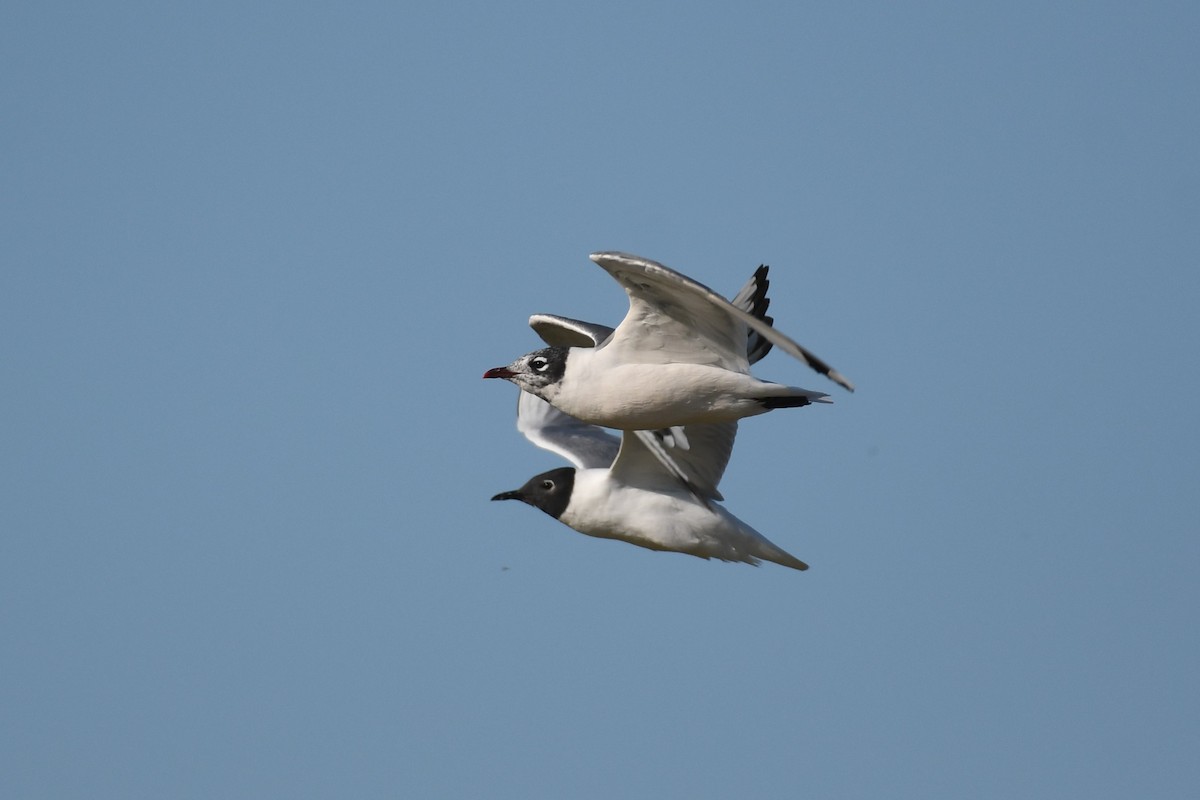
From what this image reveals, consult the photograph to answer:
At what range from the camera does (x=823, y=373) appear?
9047mm

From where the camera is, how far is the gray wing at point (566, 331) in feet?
42.0

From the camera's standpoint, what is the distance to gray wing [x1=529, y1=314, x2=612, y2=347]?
504 inches

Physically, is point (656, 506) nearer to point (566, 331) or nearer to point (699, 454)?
point (699, 454)

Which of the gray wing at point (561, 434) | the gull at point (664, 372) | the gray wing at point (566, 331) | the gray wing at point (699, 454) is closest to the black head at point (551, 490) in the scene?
the gray wing at point (561, 434)

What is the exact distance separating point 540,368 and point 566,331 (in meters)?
1.54

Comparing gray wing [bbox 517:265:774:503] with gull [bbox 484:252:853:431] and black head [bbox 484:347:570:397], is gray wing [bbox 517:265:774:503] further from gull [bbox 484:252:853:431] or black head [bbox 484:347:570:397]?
gull [bbox 484:252:853:431]

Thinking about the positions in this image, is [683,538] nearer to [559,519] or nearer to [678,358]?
[559,519]

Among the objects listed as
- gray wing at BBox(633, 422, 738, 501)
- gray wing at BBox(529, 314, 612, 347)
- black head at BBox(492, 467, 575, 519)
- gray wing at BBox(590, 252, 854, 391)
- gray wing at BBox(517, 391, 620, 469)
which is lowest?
black head at BBox(492, 467, 575, 519)

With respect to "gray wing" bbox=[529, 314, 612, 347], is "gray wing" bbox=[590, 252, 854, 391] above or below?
above

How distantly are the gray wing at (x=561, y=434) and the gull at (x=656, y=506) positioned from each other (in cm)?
55

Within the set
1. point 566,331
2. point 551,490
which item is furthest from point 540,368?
point 551,490

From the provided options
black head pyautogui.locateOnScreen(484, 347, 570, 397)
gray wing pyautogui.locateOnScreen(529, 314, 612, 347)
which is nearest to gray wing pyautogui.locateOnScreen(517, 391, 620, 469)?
gray wing pyautogui.locateOnScreen(529, 314, 612, 347)

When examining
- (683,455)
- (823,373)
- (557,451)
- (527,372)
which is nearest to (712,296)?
(823,373)

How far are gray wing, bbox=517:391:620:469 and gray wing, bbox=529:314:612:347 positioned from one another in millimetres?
1461
